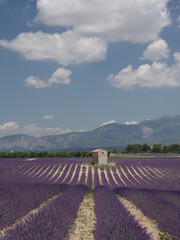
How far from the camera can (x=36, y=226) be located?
21.9 ft

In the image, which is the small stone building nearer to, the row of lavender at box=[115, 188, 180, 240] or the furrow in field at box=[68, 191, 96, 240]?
the row of lavender at box=[115, 188, 180, 240]

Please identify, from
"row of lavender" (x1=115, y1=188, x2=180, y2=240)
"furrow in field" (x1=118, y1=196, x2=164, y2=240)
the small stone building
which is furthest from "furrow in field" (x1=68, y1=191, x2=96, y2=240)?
the small stone building

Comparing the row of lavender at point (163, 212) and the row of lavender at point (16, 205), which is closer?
the row of lavender at point (163, 212)


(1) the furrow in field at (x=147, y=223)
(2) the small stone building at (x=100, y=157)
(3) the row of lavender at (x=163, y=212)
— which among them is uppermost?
(2) the small stone building at (x=100, y=157)

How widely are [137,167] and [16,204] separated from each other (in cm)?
3273

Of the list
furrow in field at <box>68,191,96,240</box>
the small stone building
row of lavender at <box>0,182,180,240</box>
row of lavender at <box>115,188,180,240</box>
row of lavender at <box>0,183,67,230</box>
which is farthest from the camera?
the small stone building

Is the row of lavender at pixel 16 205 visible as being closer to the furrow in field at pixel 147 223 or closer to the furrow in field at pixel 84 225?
the furrow in field at pixel 84 225

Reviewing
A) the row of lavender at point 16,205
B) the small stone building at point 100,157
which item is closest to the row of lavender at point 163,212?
the row of lavender at point 16,205

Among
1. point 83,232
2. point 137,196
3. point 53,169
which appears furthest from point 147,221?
point 53,169

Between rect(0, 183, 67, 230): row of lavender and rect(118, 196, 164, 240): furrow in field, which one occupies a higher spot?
rect(0, 183, 67, 230): row of lavender

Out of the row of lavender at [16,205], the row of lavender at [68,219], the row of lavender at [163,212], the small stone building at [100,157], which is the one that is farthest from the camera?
the small stone building at [100,157]

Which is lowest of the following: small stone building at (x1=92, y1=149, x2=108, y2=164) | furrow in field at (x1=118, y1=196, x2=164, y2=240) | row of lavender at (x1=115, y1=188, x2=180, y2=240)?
furrow in field at (x1=118, y1=196, x2=164, y2=240)

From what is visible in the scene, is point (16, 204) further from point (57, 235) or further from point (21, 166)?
point (21, 166)

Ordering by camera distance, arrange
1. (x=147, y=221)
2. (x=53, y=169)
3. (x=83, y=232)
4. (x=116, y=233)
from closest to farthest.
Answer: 1. (x=116, y=233)
2. (x=83, y=232)
3. (x=147, y=221)
4. (x=53, y=169)
